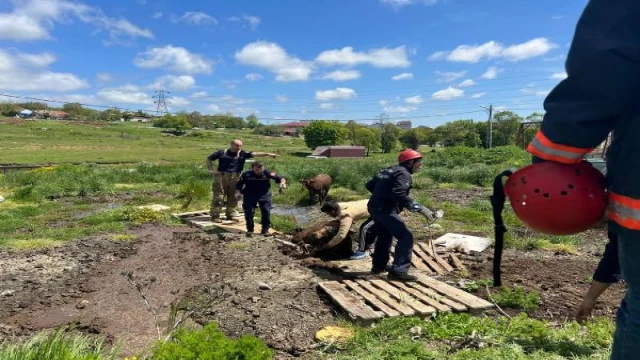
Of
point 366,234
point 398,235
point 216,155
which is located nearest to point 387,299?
point 398,235

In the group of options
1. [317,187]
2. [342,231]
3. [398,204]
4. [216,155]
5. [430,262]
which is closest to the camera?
[398,204]

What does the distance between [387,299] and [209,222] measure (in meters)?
6.48

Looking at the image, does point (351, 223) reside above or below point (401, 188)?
below

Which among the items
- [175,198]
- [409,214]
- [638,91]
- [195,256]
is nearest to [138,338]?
[195,256]

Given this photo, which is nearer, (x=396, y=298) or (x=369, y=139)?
(x=396, y=298)

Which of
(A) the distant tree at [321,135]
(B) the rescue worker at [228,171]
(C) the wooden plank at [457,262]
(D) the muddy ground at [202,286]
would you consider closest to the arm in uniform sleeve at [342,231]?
(D) the muddy ground at [202,286]

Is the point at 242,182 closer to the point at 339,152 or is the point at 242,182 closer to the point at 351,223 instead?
the point at 351,223

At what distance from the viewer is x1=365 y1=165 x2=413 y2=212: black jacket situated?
19.8 ft

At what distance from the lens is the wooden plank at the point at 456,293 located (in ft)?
17.0

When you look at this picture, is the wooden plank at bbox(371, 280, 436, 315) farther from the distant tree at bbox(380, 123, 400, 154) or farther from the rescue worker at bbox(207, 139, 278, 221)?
the distant tree at bbox(380, 123, 400, 154)

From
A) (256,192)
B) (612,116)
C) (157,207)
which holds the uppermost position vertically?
(612,116)

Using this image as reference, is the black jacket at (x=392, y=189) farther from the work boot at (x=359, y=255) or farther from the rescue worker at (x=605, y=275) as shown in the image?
the rescue worker at (x=605, y=275)

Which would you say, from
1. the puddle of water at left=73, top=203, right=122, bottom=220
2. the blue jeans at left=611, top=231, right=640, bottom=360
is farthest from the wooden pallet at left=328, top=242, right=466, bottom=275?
the puddle of water at left=73, top=203, right=122, bottom=220

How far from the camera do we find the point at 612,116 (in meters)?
1.48
